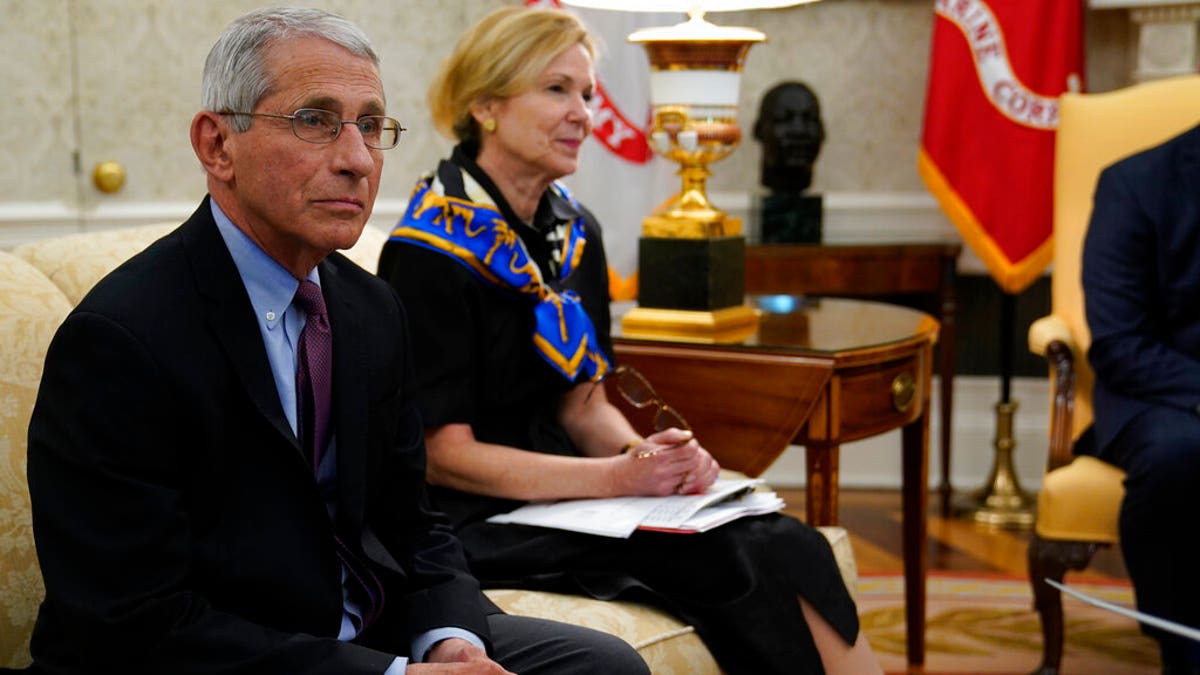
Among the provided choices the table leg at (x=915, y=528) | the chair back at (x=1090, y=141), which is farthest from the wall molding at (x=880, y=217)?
the table leg at (x=915, y=528)

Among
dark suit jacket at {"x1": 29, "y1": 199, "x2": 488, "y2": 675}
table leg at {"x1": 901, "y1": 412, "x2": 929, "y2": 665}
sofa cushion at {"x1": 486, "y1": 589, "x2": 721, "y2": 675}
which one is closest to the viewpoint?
dark suit jacket at {"x1": 29, "y1": 199, "x2": 488, "y2": 675}

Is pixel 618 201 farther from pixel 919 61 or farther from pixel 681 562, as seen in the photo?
pixel 681 562

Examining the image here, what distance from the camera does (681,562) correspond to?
6.56 feet

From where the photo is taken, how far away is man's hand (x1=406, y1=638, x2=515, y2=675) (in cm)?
150

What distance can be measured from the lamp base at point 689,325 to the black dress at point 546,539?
49cm

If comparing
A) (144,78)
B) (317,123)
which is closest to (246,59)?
(317,123)

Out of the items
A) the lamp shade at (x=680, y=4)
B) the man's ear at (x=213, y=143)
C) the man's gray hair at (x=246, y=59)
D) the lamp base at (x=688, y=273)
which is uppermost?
the lamp shade at (x=680, y=4)

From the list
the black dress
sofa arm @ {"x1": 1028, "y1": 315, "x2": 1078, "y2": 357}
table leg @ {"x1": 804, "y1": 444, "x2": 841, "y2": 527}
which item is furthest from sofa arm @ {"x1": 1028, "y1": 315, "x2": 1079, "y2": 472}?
the black dress

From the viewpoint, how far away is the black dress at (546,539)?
1.99 metres

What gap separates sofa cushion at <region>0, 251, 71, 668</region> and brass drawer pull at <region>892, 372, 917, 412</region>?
1.55 meters

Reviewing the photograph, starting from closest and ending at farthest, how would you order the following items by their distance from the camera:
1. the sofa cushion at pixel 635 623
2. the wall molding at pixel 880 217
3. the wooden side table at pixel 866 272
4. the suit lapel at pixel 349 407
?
the suit lapel at pixel 349 407, the sofa cushion at pixel 635 623, the wooden side table at pixel 866 272, the wall molding at pixel 880 217

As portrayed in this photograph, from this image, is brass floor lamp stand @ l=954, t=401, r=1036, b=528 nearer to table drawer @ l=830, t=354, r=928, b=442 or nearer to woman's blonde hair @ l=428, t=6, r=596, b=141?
table drawer @ l=830, t=354, r=928, b=442

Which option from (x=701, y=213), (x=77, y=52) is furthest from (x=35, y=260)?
(x=77, y=52)

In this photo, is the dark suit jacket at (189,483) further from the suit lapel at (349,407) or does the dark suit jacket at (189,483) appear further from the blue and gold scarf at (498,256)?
the blue and gold scarf at (498,256)
